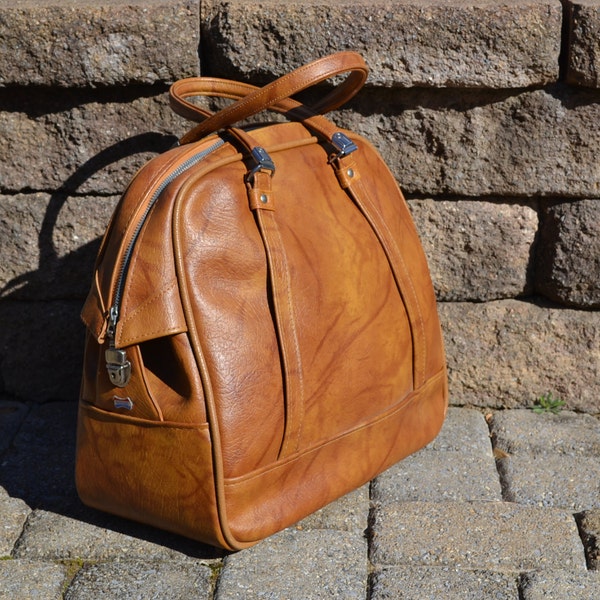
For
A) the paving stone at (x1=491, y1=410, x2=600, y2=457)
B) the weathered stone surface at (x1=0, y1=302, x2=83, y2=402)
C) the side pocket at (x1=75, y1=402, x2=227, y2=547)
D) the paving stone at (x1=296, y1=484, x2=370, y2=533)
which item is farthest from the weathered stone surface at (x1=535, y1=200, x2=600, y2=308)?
the weathered stone surface at (x1=0, y1=302, x2=83, y2=402)

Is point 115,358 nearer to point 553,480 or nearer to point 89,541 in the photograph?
point 89,541

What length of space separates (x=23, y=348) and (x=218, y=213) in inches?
42.9

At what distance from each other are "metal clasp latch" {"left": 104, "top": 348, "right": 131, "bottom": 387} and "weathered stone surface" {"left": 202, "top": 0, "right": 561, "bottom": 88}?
923 millimetres

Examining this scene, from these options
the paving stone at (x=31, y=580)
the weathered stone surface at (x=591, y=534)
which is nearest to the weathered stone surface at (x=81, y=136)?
the paving stone at (x=31, y=580)

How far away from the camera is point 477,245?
2844mm

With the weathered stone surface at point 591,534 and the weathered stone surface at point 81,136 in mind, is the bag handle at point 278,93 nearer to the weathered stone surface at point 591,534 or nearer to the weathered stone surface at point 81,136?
the weathered stone surface at point 81,136

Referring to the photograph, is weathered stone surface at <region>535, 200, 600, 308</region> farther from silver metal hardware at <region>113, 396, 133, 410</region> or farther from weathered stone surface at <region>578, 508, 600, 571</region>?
silver metal hardware at <region>113, 396, 133, 410</region>

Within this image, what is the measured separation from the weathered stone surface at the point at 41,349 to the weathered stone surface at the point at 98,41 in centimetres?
67

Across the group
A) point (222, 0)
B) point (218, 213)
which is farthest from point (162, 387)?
point (222, 0)

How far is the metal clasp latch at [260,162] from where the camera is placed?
2207 mm

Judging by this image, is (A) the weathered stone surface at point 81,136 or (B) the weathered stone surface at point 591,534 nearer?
(B) the weathered stone surface at point 591,534

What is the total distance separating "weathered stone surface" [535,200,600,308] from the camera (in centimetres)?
277

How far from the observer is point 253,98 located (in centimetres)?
229

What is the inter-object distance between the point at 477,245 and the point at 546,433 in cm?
55
